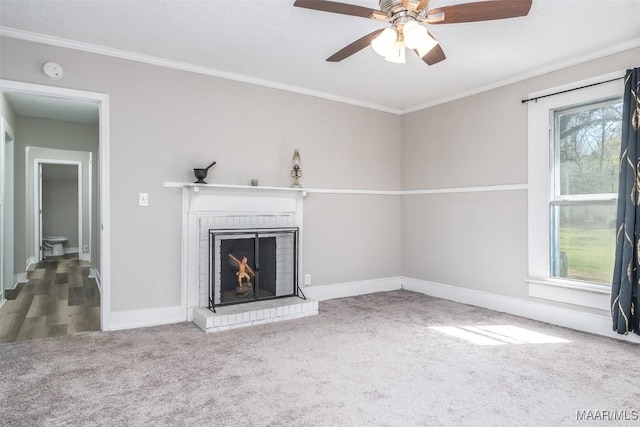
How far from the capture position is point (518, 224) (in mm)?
3869

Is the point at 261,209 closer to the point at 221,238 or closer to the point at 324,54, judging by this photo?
the point at 221,238

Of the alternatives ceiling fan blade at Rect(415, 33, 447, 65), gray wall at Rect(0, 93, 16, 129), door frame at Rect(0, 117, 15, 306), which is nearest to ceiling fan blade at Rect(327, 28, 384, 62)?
ceiling fan blade at Rect(415, 33, 447, 65)

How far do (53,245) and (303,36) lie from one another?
8.22 metres

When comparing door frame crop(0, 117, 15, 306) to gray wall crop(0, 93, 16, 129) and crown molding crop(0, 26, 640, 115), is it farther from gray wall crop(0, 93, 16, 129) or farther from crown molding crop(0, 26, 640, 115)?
crown molding crop(0, 26, 640, 115)

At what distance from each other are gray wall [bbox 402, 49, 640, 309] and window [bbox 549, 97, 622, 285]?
27 cm

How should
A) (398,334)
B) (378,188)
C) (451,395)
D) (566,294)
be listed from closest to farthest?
1. (451,395)
2. (398,334)
3. (566,294)
4. (378,188)

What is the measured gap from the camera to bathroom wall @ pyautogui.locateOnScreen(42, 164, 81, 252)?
8930 millimetres

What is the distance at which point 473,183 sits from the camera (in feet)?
14.1

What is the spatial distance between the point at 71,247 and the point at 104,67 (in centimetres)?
742

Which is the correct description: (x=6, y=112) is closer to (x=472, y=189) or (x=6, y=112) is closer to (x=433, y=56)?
(x=433, y=56)

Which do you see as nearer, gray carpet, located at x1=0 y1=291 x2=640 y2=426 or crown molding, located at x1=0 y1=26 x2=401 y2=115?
gray carpet, located at x1=0 y1=291 x2=640 y2=426

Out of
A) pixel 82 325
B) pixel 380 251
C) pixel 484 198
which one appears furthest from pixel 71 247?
pixel 484 198

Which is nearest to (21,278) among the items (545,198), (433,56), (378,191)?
(378,191)

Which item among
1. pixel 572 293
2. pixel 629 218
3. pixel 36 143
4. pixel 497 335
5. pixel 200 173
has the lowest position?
pixel 497 335
